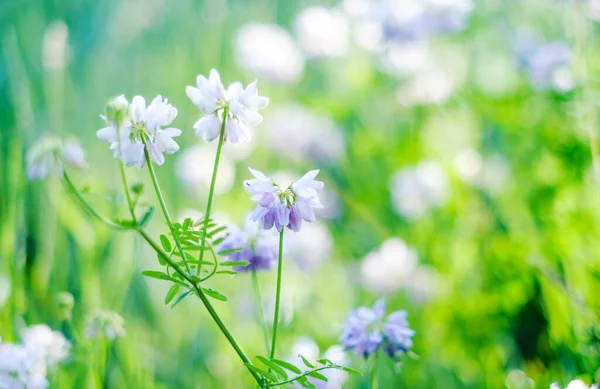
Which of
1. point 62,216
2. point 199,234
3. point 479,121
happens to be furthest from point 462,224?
point 199,234

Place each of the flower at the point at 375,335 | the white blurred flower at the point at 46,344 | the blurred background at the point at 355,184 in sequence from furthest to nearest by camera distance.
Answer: the blurred background at the point at 355,184 < the white blurred flower at the point at 46,344 < the flower at the point at 375,335

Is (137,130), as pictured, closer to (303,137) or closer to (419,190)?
(419,190)

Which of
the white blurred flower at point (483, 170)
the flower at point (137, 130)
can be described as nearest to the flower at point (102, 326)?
the flower at point (137, 130)

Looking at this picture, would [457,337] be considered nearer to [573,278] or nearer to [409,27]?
[573,278]

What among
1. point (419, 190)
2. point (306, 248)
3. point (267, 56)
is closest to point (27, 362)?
point (306, 248)

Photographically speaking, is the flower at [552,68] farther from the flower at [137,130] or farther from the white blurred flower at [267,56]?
the flower at [137,130]

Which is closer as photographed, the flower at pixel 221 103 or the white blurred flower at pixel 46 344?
the flower at pixel 221 103

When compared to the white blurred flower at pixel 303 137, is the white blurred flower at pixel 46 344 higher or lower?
lower
